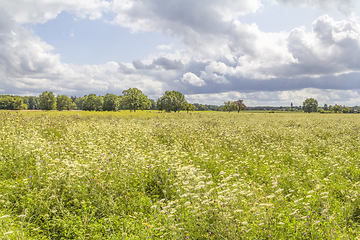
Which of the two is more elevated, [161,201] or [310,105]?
[310,105]

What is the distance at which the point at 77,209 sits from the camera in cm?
407

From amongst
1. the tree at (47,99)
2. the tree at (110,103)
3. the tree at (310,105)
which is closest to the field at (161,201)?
the tree at (110,103)

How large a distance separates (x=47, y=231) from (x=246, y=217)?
3854mm

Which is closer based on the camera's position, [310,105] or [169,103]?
[169,103]

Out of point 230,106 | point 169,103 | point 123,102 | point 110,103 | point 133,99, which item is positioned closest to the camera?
point 133,99

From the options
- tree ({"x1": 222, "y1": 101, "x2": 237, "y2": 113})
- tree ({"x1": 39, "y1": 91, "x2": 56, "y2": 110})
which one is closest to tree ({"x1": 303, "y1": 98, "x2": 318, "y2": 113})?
tree ({"x1": 222, "y1": 101, "x2": 237, "y2": 113})

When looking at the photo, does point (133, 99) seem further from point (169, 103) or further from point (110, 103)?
point (110, 103)

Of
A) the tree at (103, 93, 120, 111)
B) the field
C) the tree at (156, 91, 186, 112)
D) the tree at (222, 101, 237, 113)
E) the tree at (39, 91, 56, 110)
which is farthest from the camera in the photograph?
the tree at (222, 101, 237, 113)

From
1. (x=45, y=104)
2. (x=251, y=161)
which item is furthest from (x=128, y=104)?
(x=251, y=161)

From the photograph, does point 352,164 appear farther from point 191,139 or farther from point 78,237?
point 78,237

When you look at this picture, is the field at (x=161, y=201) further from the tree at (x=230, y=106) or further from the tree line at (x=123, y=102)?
the tree at (x=230, y=106)

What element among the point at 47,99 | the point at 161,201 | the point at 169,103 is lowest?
the point at 161,201

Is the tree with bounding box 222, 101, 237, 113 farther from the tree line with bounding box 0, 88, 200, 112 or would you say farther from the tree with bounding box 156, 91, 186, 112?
the tree with bounding box 156, 91, 186, 112

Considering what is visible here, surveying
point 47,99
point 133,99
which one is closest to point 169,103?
point 133,99
